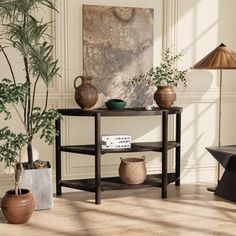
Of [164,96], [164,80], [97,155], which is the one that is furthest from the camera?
[164,80]

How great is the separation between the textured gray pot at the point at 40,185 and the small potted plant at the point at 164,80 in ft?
4.56

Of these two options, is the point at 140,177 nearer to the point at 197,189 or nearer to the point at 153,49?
the point at 197,189

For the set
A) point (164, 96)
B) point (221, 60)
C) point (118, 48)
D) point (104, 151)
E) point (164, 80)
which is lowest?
point (104, 151)

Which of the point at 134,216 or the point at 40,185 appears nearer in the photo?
the point at 134,216

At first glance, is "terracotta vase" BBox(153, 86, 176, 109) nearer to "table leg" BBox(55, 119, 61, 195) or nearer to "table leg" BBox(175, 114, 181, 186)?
"table leg" BBox(175, 114, 181, 186)

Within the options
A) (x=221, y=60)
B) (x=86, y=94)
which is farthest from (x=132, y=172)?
(x=221, y=60)

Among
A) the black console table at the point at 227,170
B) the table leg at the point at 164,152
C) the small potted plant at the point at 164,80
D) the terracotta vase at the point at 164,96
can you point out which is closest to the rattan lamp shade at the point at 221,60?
the small potted plant at the point at 164,80

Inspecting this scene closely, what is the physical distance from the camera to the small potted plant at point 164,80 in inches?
166

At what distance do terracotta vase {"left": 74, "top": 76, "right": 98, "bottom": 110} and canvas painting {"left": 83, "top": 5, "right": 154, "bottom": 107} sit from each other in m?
0.32

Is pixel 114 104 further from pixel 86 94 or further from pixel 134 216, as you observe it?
pixel 134 216

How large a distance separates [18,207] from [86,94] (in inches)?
50.4

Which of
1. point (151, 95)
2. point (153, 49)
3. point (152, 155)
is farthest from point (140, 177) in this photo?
point (153, 49)

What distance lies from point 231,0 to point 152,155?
82.7 inches

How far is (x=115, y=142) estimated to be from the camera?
13.4 feet
